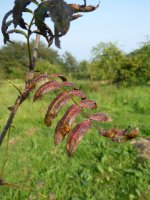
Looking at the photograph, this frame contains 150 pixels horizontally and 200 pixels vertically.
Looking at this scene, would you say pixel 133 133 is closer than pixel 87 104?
Yes

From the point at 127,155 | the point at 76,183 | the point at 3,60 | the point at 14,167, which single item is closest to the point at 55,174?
the point at 76,183

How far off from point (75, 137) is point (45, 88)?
0.19m

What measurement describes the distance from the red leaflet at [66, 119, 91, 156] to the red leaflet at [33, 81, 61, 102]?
0.14 metres

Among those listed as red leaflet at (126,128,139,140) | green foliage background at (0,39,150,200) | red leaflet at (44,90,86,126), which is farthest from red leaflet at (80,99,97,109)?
green foliage background at (0,39,150,200)

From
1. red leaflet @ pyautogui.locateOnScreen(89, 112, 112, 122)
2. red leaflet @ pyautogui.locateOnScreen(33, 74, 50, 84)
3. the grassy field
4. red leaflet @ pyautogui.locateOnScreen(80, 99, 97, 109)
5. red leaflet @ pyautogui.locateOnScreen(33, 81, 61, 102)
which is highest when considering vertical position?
red leaflet @ pyautogui.locateOnScreen(33, 74, 50, 84)

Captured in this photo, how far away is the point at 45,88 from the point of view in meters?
0.94

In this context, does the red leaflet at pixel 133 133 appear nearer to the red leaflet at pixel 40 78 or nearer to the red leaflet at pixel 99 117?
the red leaflet at pixel 99 117

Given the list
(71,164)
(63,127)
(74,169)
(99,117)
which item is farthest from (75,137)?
(71,164)

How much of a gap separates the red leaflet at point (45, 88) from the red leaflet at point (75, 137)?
139mm

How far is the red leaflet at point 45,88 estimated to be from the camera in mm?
913

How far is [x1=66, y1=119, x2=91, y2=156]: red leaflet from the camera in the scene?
0.78 meters

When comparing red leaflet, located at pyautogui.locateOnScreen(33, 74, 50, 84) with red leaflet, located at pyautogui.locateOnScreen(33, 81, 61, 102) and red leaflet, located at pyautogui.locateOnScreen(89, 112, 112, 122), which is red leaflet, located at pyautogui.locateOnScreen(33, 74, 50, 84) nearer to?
red leaflet, located at pyautogui.locateOnScreen(33, 81, 61, 102)

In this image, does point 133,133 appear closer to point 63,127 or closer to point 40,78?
point 63,127

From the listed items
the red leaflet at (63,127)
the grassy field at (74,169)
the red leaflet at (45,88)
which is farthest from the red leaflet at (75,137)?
the grassy field at (74,169)
